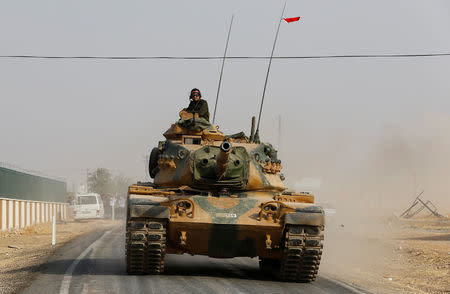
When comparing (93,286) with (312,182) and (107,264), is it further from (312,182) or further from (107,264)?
(312,182)

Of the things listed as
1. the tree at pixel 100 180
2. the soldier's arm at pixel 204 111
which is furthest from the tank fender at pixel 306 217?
the tree at pixel 100 180

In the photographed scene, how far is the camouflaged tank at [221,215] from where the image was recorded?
15180 millimetres

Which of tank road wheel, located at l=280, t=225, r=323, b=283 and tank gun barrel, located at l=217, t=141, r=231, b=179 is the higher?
tank gun barrel, located at l=217, t=141, r=231, b=179

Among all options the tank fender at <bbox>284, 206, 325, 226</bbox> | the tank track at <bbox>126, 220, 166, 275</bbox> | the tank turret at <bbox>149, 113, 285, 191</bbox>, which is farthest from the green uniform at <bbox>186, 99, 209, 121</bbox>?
the tank fender at <bbox>284, 206, 325, 226</bbox>

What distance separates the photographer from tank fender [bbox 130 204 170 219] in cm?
1498

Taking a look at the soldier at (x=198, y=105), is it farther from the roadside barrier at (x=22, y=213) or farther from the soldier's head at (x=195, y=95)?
the roadside barrier at (x=22, y=213)

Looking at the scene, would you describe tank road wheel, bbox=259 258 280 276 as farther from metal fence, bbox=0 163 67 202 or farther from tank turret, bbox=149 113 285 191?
metal fence, bbox=0 163 67 202

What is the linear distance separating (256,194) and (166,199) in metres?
2.44

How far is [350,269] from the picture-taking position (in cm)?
2117

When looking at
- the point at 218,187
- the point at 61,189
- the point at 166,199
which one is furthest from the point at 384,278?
the point at 61,189

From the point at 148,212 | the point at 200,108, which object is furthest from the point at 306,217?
the point at 200,108

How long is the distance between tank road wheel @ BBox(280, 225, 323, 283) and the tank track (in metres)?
2.40

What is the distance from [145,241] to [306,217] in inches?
121

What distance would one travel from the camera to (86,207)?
5781cm
